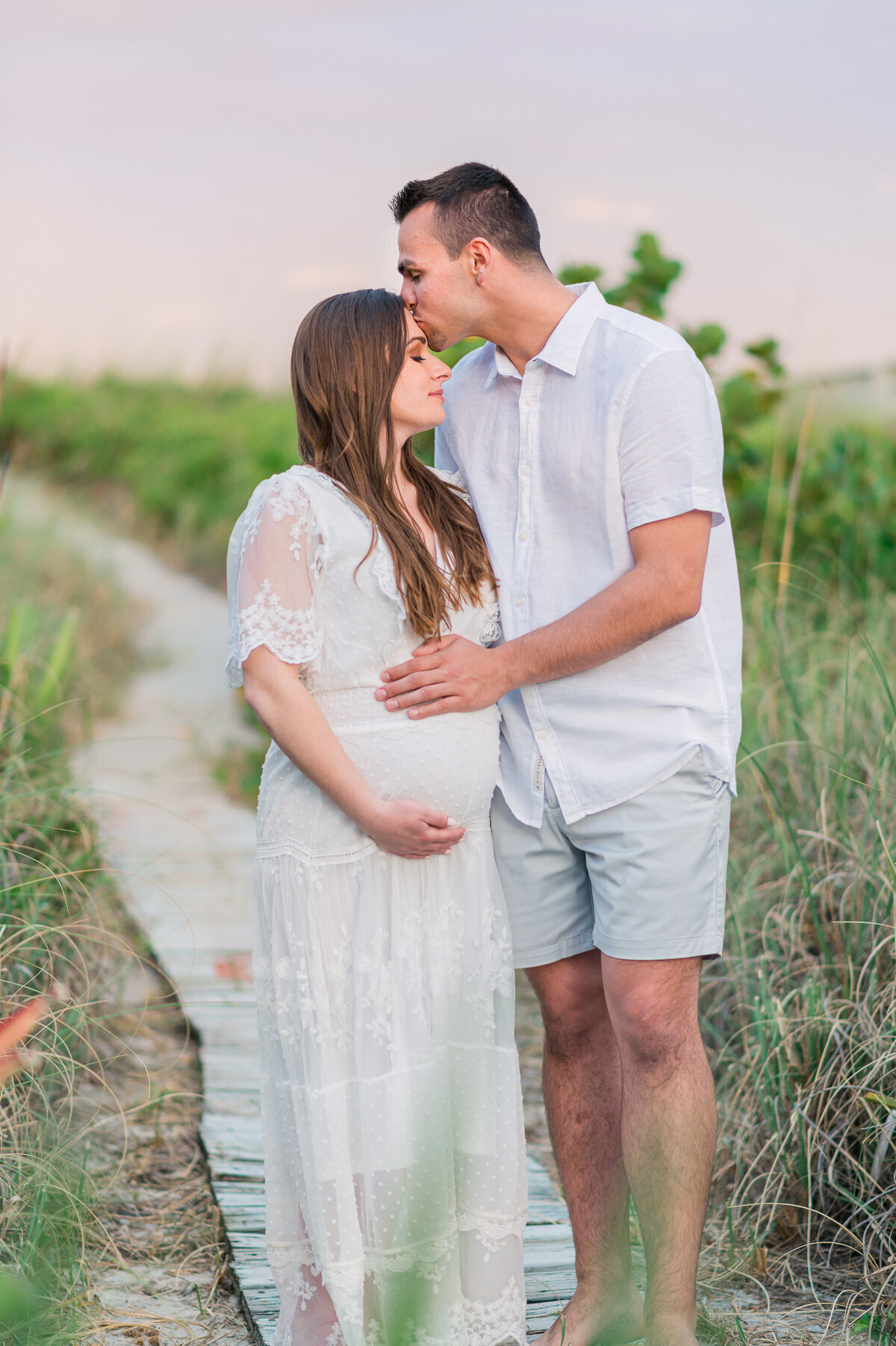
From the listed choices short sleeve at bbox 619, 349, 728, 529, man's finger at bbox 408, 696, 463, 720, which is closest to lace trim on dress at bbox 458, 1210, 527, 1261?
man's finger at bbox 408, 696, 463, 720

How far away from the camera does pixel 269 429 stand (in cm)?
1355

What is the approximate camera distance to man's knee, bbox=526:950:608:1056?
2.36m

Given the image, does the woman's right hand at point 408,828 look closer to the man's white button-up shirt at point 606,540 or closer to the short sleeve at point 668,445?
the man's white button-up shirt at point 606,540

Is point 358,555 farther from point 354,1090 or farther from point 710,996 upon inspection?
point 710,996

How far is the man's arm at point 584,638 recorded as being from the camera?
82.6 inches

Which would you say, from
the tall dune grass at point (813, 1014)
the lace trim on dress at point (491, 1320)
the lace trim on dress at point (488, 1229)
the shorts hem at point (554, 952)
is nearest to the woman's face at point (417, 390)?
the shorts hem at point (554, 952)

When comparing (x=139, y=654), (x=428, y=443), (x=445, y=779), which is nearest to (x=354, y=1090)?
(x=445, y=779)

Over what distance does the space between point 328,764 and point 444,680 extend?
0.81ft

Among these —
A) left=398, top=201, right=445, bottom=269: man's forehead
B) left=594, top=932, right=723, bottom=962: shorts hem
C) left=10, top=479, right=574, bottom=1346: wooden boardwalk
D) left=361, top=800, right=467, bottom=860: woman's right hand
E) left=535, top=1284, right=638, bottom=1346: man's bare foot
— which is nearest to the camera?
left=361, top=800, right=467, bottom=860: woman's right hand

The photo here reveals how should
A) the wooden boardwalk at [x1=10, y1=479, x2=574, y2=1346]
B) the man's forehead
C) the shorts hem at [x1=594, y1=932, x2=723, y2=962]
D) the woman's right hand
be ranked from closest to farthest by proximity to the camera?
the woman's right hand, the shorts hem at [x1=594, y1=932, x2=723, y2=962], the man's forehead, the wooden boardwalk at [x1=10, y1=479, x2=574, y2=1346]

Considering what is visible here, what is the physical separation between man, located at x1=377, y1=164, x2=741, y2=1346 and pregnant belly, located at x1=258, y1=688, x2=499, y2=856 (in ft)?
0.14

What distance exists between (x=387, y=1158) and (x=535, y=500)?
1.15 meters

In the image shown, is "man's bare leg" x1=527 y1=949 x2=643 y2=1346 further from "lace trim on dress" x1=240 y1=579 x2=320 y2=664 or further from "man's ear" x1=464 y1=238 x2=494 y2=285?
"man's ear" x1=464 y1=238 x2=494 y2=285

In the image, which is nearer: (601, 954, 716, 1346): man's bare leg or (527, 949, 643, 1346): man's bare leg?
(601, 954, 716, 1346): man's bare leg
